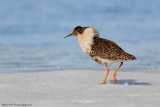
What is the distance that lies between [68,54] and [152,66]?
499cm

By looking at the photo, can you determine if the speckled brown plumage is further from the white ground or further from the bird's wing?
the white ground

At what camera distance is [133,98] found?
5.85 m

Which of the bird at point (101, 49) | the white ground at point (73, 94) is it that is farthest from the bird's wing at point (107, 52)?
the white ground at point (73, 94)

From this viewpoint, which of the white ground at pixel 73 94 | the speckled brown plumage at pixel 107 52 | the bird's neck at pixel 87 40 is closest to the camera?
the white ground at pixel 73 94

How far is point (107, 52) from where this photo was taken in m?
7.86

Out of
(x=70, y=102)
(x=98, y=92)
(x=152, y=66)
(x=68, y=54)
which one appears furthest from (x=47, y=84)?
(x=68, y=54)

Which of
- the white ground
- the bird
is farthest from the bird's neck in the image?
the white ground

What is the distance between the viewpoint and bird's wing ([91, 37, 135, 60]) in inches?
308

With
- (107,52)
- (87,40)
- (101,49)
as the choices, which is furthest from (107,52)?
(87,40)

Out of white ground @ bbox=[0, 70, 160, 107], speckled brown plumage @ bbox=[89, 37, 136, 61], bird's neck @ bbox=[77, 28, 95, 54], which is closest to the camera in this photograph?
white ground @ bbox=[0, 70, 160, 107]

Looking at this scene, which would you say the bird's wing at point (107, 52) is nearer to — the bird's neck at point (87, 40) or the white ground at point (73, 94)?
the bird's neck at point (87, 40)

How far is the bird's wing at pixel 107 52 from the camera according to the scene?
7816 mm

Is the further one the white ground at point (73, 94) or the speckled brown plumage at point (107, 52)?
the speckled brown plumage at point (107, 52)

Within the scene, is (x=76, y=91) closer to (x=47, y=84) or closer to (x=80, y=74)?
(x=47, y=84)
